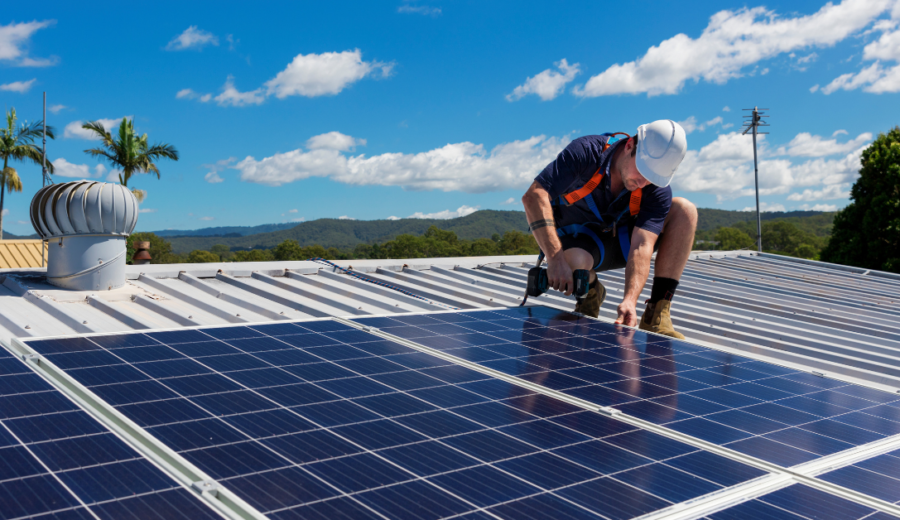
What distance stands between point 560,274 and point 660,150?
1.57 meters

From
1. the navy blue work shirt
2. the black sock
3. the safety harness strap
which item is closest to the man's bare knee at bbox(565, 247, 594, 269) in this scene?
the safety harness strap

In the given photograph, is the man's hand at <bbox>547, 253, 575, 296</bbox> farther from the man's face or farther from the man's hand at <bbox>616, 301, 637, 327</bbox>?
the man's face

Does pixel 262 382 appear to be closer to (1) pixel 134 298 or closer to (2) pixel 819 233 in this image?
(1) pixel 134 298

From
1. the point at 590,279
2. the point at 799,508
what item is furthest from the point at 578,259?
the point at 799,508

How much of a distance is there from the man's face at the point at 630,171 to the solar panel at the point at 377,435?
3127 millimetres

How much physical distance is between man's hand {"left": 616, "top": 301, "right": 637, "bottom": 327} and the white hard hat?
1268 millimetres

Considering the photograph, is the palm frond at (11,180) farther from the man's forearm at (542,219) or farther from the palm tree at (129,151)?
the man's forearm at (542,219)

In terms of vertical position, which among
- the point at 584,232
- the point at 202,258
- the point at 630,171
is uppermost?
the point at 630,171

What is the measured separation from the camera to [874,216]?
143ft

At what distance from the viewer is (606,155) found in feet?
23.2

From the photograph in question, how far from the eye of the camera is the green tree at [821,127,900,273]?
4266 cm

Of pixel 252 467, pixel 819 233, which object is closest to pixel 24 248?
pixel 252 467

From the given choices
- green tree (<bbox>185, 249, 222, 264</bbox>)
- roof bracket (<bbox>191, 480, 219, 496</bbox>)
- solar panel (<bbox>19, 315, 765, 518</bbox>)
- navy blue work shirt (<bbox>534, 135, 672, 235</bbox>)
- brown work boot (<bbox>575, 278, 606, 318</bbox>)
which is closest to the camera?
roof bracket (<bbox>191, 480, 219, 496</bbox>)

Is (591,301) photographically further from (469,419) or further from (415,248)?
(415,248)
